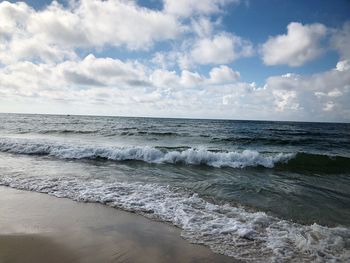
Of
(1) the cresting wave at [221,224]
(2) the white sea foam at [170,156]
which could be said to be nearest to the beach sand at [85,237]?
(1) the cresting wave at [221,224]

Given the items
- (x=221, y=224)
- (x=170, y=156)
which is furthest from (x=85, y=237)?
(x=170, y=156)

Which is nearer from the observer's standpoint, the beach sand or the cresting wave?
the beach sand

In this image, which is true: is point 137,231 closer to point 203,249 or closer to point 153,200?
point 203,249

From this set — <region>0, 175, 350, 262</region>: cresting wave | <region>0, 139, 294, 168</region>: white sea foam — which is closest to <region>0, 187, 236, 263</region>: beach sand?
<region>0, 175, 350, 262</region>: cresting wave

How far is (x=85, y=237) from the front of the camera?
4.60m

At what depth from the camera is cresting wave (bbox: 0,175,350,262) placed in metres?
4.33

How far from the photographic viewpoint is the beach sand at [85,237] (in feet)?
13.1

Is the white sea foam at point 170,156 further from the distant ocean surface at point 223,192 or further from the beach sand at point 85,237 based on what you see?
the beach sand at point 85,237

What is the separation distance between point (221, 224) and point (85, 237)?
2737 millimetres

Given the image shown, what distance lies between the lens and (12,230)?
186 inches

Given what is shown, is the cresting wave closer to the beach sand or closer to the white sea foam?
the beach sand

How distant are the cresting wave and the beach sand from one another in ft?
1.21

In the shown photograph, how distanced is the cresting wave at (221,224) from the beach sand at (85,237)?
0.37 meters

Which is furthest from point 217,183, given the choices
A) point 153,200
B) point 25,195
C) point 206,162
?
point 25,195
